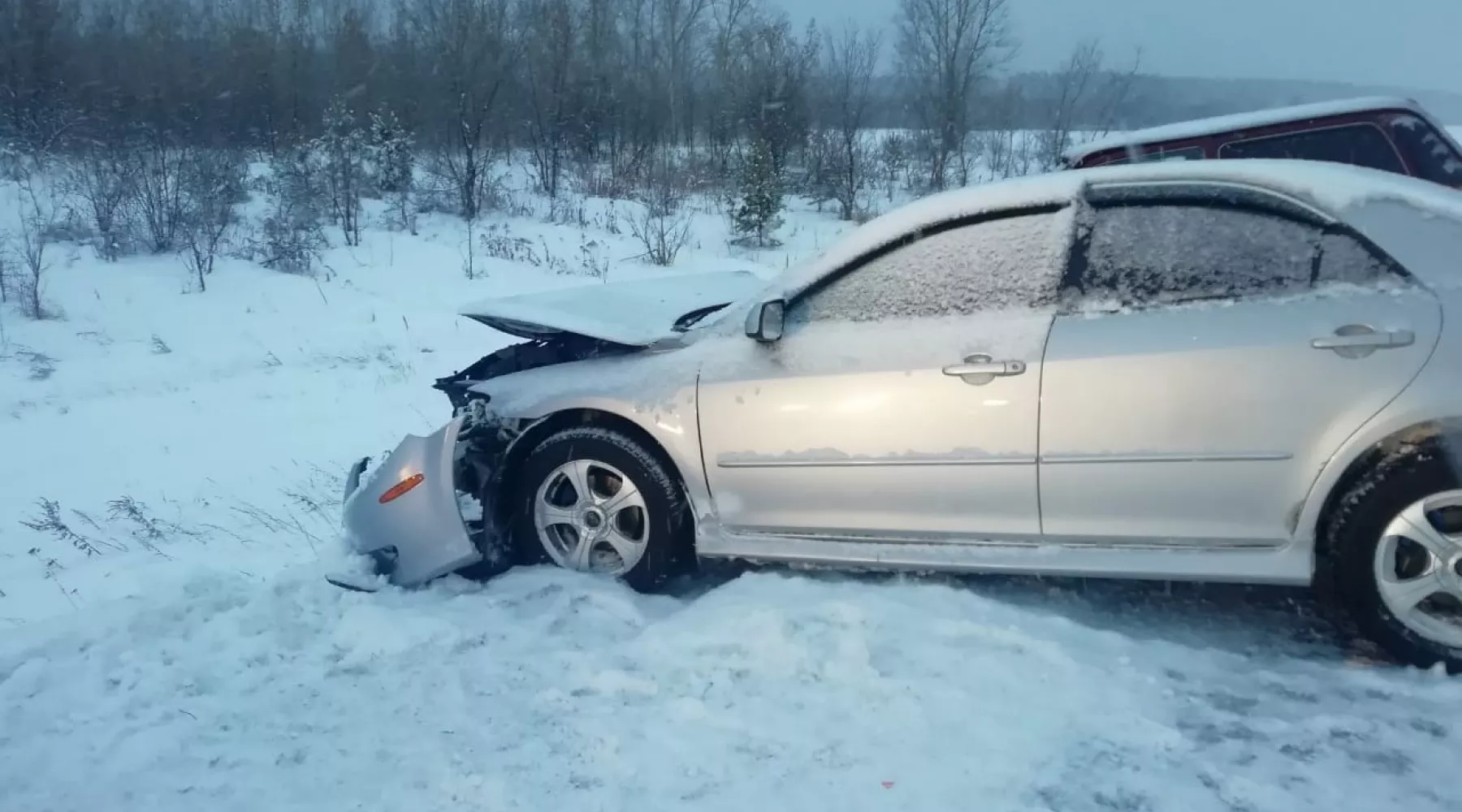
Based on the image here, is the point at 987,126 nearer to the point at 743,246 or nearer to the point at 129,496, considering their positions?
the point at 743,246

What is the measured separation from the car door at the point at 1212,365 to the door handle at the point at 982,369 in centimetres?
12

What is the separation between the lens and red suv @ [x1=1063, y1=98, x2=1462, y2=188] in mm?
7273

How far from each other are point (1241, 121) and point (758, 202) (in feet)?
31.3

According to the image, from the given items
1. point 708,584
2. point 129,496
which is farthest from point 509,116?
point 708,584

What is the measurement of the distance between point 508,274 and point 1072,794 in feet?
42.1

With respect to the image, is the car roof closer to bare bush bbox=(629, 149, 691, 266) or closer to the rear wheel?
the rear wheel

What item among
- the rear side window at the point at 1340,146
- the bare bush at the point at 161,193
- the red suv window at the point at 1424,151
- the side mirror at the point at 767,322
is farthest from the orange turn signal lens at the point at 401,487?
the bare bush at the point at 161,193

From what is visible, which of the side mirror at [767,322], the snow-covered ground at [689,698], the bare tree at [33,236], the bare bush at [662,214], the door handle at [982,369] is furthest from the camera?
the bare bush at [662,214]

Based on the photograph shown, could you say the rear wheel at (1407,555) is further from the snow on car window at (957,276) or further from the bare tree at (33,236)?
the bare tree at (33,236)

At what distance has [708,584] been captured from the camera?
4.24 metres

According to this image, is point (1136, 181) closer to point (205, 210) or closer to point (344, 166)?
point (205, 210)

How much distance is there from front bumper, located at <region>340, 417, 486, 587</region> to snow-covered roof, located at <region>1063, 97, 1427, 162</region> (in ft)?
20.7

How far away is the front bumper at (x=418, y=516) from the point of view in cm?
410

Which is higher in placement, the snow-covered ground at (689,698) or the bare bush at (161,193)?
the bare bush at (161,193)
